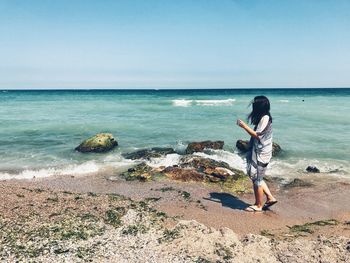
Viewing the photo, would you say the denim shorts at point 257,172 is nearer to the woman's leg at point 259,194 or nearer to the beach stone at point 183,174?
the woman's leg at point 259,194

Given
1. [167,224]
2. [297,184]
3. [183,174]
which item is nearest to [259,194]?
[167,224]

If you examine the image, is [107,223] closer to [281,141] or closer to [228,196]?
[228,196]

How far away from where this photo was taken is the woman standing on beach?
8.02 meters

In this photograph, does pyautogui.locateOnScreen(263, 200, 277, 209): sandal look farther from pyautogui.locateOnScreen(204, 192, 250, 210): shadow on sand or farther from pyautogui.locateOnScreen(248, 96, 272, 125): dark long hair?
pyautogui.locateOnScreen(248, 96, 272, 125): dark long hair

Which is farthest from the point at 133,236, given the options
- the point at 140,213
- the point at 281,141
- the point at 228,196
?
the point at 281,141

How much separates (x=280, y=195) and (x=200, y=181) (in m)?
2.55

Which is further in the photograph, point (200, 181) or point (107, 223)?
point (200, 181)

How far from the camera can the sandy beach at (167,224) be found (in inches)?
251

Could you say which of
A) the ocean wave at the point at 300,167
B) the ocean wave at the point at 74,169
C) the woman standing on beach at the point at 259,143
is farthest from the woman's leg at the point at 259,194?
the ocean wave at the point at 74,169

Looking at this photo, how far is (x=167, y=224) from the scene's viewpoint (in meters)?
7.79

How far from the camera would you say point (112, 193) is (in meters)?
10.6

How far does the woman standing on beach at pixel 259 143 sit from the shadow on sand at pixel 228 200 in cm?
53

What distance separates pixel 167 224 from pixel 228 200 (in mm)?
2778

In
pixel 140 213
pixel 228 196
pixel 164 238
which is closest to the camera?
pixel 164 238
